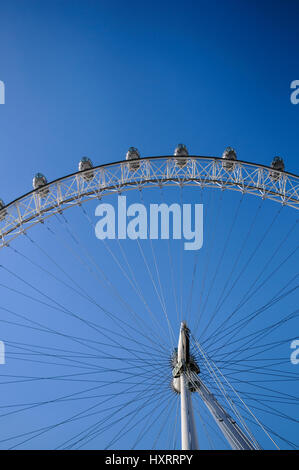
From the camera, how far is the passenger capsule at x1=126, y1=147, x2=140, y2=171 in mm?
22359

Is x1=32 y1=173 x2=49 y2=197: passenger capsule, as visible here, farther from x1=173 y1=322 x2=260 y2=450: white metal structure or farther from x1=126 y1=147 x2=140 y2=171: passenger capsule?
x1=173 y1=322 x2=260 y2=450: white metal structure

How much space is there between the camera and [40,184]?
71.5 feet

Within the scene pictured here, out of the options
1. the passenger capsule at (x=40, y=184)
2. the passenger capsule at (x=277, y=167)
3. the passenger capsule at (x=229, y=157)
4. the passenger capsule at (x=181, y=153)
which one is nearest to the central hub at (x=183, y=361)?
the passenger capsule at (x=181, y=153)

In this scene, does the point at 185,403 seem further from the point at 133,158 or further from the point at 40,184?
the point at 40,184

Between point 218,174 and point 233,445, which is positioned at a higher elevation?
point 218,174

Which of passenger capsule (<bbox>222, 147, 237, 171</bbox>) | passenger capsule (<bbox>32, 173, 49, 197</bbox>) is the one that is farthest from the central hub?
passenger capsule (<bbox>32, 173, 49, 197</bbox>)

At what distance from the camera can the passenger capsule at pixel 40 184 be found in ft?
71.2

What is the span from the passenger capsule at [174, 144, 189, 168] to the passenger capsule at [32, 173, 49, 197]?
7320 millimetres

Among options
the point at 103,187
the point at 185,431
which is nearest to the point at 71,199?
the point at 103,187

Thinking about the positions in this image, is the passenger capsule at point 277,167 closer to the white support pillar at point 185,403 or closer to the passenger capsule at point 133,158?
the passenger capsule at point 133,158

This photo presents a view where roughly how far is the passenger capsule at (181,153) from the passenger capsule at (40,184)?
7320 mm
